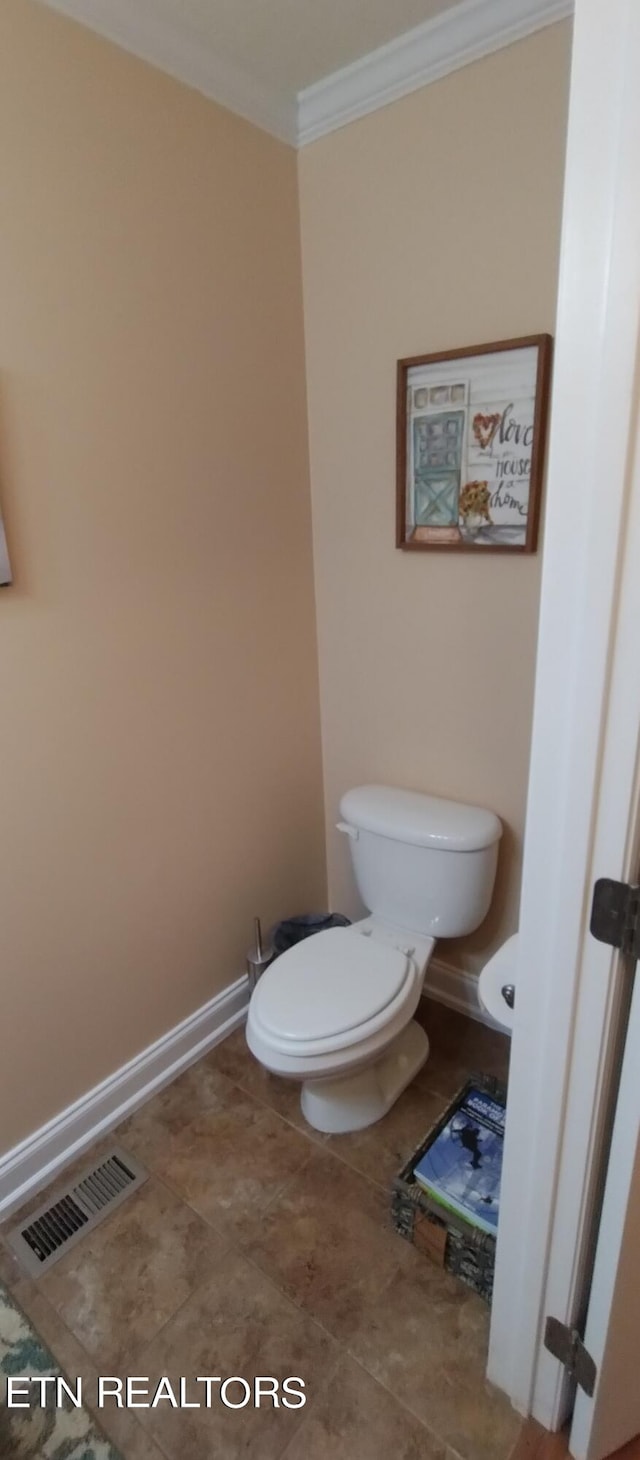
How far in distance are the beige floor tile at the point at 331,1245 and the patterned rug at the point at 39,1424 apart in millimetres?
374

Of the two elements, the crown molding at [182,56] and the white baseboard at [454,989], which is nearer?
the crown molding at [182,56]

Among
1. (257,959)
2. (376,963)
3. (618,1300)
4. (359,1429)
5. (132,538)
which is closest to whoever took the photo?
(618,1300)

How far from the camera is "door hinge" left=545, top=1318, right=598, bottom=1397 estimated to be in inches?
39.8

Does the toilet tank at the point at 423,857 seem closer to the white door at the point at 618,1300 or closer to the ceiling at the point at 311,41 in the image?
the white door at the point at 618,1300

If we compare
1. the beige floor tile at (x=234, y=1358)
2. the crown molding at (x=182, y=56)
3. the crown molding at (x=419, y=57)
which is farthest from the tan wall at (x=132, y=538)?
the beige floor tile at (x=234, y=1358)

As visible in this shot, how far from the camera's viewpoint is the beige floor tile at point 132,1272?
1.33 metres

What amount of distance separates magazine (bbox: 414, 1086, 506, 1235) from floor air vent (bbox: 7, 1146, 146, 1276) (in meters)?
0.68

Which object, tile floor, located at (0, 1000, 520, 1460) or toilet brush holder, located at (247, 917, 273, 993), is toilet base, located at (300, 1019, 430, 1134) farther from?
toilet brush holder, located at (247, 917, 273, 993)

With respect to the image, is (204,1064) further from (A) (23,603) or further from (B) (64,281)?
(B) (64,281)

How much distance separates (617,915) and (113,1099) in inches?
56.6

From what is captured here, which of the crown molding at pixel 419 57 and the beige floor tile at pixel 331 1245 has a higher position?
the crown molding at pixel 419 57

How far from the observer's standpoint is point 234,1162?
1.64 metres

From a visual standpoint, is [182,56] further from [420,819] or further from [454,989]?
[454,989]

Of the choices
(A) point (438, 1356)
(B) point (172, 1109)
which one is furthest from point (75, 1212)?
(A) point (438, 1356)
